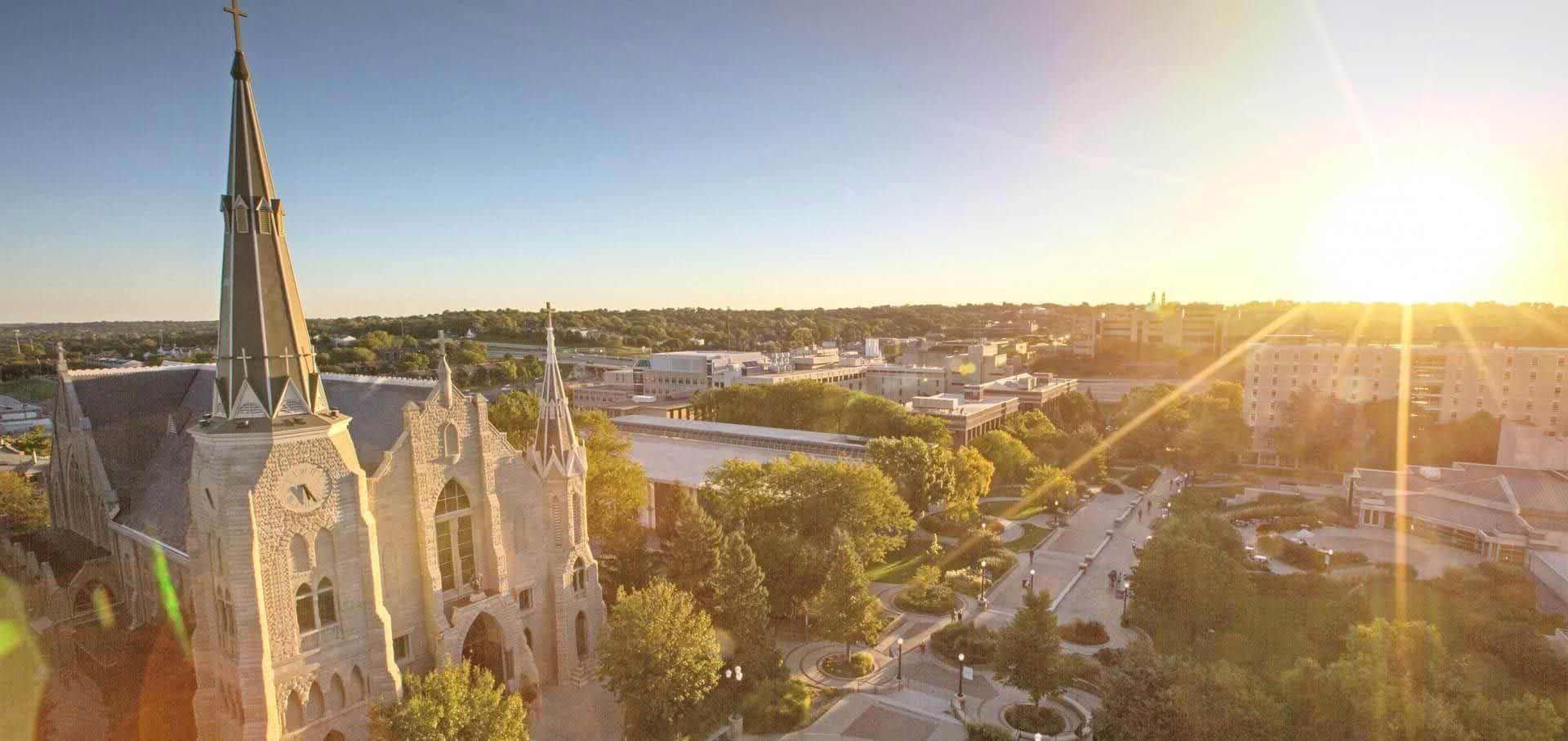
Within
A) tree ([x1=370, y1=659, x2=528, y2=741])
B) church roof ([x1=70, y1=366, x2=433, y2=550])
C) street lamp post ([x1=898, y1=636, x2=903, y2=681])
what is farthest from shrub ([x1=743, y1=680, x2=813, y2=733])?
church roof ([x1=70, y1=366, x2=433, y2=550])

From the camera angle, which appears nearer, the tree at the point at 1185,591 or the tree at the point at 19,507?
the tree at the point at 1185,591

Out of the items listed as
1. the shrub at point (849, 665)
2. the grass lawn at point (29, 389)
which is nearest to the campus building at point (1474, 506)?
the shrub at point (849, 665)

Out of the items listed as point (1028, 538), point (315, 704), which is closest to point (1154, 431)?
point (1028, 538)

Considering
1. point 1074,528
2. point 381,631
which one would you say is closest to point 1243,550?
point 1074,528

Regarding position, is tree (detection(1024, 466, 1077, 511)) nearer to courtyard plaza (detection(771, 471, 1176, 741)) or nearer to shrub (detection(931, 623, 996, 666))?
Result: courtyard plaza (detection(771, 471, 1176, 741))

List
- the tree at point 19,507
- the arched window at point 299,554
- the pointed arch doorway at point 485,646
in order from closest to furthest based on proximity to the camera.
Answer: the arched window at point 299,554, the pointed arch doorway at point 485,646, the tree at point 19,507

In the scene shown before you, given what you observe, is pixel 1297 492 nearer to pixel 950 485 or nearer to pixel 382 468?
pixel 950 485

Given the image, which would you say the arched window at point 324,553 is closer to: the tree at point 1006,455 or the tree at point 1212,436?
the tree at point 1006,455
